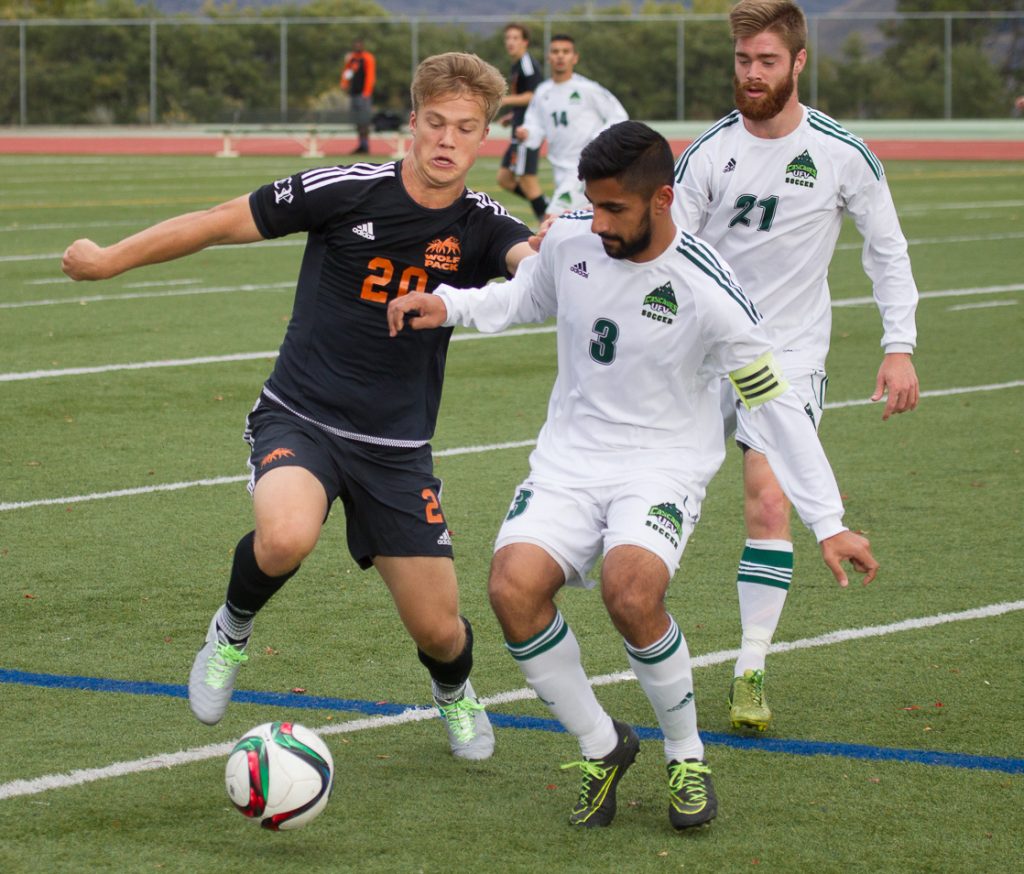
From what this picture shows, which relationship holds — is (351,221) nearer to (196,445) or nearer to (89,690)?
(89,690)

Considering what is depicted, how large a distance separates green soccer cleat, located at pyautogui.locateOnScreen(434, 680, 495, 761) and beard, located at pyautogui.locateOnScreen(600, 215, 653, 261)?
4.53 ft

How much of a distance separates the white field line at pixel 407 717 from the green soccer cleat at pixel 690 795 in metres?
1.10

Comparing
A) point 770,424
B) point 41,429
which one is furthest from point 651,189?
point 41,429

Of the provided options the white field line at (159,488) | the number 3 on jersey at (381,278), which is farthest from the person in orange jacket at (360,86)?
the number 3 on jersey at (381,278)

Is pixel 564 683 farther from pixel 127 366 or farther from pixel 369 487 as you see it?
pixel 127 366

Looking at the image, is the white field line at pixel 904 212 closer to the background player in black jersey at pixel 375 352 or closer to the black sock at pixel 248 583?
the background player in black jersey at pixel 375 352

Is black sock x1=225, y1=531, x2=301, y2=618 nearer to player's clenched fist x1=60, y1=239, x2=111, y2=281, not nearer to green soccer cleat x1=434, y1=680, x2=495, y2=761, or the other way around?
green soccer cleat x1=434, y1=680, x2=495, y2=761

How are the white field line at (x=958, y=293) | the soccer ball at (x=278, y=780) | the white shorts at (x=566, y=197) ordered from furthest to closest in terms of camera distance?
the white shorts at (x=566, y=197) < the white field line at (x=958, y=293) < the soccer ball at (x=278, y=780)

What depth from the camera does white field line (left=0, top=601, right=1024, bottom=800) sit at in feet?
15.4

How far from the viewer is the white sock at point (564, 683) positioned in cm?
452

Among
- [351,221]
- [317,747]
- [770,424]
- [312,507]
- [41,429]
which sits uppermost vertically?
[351,221]

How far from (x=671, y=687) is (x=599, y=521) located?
1.59ft

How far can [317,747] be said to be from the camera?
4492 mm

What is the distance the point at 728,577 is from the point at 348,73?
32412 mm
